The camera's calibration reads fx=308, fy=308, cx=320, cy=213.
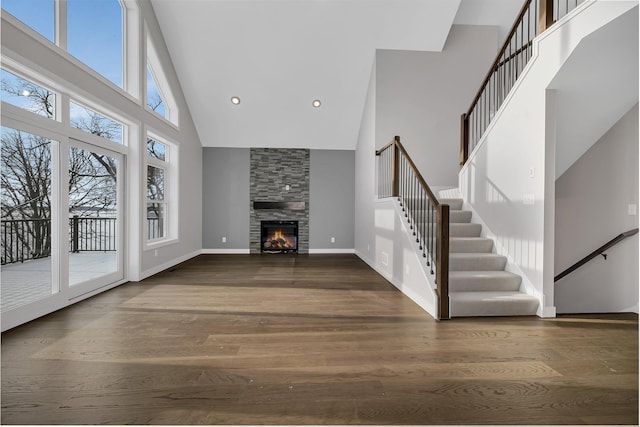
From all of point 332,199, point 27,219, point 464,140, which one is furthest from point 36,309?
point 332,199

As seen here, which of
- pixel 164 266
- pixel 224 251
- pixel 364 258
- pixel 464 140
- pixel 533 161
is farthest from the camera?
pixel 224 251

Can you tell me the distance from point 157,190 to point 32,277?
2.81 meters

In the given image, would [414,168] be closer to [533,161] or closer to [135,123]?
[533,161]

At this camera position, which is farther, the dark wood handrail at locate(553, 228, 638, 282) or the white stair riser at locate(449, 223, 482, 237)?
the white stair riser at locate(449, 223, 482, 237)

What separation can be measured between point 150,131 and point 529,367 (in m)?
5.62

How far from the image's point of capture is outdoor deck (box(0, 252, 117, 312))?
2748 millimetres

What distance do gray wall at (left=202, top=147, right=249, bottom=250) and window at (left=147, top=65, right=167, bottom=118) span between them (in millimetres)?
2044

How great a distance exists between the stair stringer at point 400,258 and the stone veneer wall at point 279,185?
2770mm

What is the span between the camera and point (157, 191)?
563 centimetres

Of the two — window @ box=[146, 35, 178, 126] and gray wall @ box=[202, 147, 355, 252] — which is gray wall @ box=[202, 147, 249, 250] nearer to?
gray wall @ box=[202, 147, 355, 252]

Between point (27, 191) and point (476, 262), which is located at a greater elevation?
point (27, 191)

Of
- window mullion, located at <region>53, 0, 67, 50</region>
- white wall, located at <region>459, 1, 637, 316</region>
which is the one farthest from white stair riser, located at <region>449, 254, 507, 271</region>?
window mullion, located at <region>53, 0, 67, 50</region>

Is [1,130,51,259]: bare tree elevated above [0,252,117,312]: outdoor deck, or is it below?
above

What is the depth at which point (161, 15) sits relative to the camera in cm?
518
